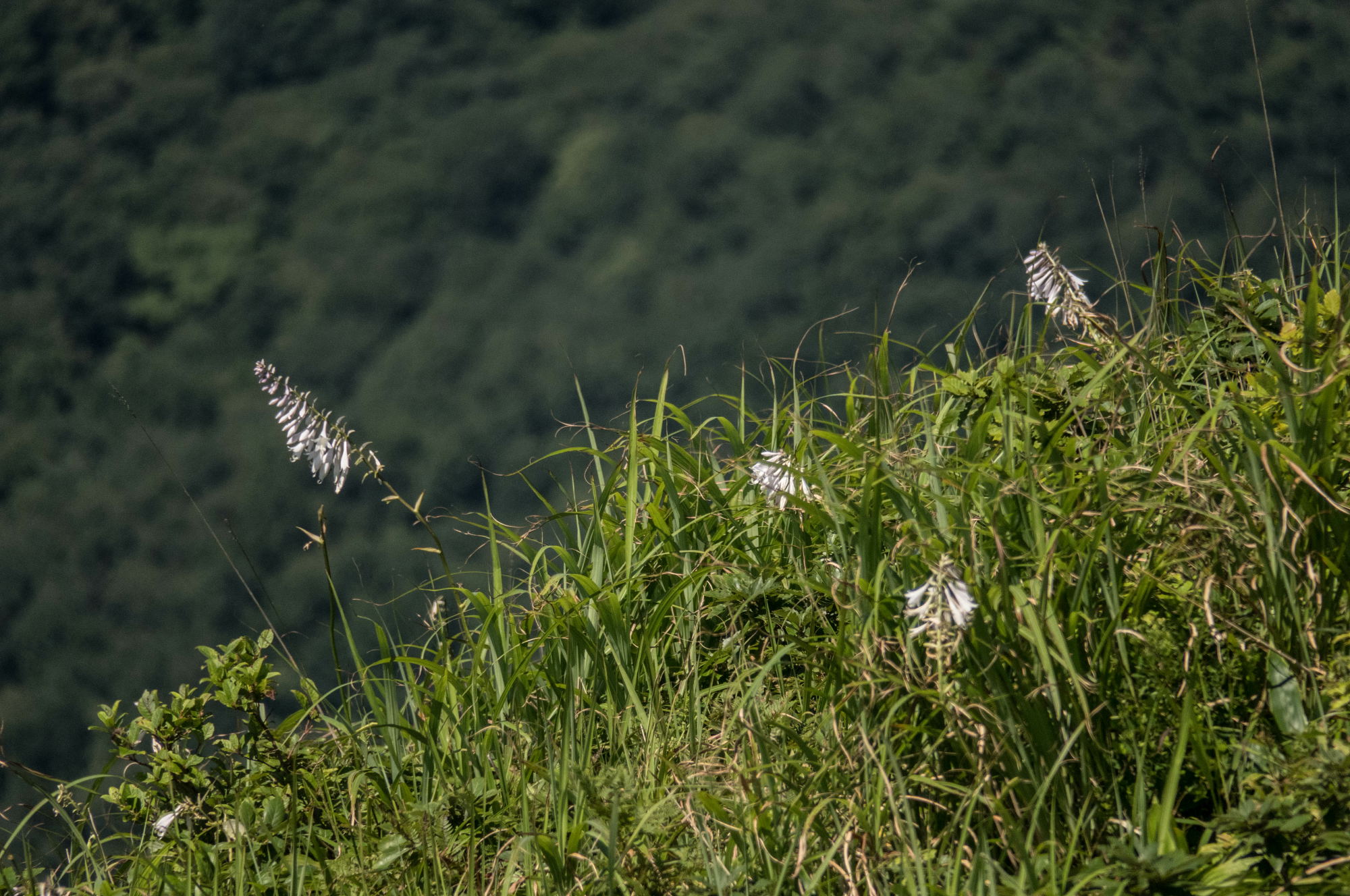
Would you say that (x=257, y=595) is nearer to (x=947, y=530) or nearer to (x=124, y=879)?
(x=124, y=879)

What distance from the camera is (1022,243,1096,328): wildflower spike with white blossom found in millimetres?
2230

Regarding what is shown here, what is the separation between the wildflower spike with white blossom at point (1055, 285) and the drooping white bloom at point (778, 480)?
2.32ft

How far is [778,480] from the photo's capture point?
2.02 m

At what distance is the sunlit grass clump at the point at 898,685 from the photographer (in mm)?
1460

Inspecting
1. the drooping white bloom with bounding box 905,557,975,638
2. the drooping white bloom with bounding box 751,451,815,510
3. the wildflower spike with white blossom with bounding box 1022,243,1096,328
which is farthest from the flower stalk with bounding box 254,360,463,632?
the wildflower spike with white blossom with bounding box 1022,243,1096,328

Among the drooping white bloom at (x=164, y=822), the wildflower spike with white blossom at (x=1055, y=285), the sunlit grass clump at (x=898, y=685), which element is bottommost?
the drooping white bloom at (x=164, y=822)

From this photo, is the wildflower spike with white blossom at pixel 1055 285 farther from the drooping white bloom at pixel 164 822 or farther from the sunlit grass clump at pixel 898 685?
the drooping white bloom at pixel 164 822

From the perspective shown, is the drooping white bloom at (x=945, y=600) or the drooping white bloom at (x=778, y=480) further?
the drooping white bloom at (x=778, y=480)

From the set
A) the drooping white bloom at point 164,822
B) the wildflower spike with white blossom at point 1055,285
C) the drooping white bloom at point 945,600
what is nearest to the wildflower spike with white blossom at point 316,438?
the drooping white bloom at point 164,822

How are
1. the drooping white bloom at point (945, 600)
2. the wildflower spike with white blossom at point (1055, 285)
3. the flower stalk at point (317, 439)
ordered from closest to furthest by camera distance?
the drooping white bloom at point (945, 600) → the flower stalk at point (317, 439) → the wildflower spike with white blossom at point (1055, 285)

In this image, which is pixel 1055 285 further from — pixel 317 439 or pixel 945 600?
pixel 317 439

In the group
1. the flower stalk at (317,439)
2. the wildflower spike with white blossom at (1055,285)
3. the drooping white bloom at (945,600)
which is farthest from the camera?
the wildflower spike with white blossom at (1055,285)

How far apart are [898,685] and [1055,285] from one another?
1.13 meters

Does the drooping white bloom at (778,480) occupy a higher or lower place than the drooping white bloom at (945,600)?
lower
